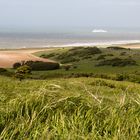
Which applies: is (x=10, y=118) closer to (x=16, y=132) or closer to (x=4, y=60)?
(x=16, y=132)

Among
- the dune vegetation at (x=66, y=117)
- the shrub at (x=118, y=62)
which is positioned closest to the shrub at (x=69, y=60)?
the shrub at (x=118, y=62)

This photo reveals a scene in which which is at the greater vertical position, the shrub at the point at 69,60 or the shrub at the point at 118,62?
the shrub at the point at 118,62

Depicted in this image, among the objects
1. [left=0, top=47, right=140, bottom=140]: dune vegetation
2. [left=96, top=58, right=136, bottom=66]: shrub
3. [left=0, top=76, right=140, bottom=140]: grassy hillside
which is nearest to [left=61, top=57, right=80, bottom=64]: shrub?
[left=96, top=58, right=136, bottom=66]: shrub

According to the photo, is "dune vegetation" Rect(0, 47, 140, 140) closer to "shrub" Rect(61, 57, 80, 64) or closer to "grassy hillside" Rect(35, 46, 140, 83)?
"grassy hillside" Rect(35, 46, 140, 83)

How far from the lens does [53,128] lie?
11.6 metres

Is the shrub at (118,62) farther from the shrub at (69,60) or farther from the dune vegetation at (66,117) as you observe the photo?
the dune vegetation at (66,117)

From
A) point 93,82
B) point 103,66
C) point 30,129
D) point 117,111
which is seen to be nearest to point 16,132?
point 30,129

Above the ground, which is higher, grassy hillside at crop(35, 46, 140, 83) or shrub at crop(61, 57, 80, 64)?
grassy hillside at crop(35, 46, 140, 83)

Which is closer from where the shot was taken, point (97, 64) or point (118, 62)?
point (118, 62)

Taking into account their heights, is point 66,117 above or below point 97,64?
above

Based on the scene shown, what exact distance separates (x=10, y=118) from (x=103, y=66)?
29850 millimetres

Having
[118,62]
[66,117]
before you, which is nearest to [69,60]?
[118,62]

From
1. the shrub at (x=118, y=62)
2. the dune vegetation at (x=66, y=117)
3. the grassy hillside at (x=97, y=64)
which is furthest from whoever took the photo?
the shrub at (x=118, y=62)

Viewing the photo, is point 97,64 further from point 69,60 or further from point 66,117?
point 66,117
